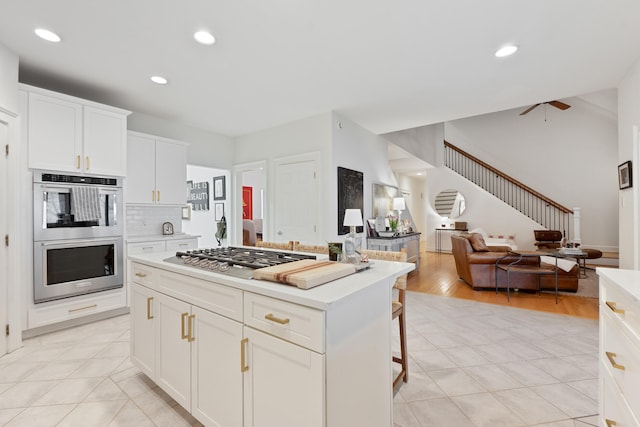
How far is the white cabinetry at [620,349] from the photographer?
1007 millimetres

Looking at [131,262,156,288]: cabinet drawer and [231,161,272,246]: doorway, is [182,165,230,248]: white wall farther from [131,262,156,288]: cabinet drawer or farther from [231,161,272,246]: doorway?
[131,262,156,288]: cabinet drawer

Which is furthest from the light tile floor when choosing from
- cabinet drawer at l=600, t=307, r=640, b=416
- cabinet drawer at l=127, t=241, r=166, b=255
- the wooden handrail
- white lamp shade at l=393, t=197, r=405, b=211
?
the wooden handrail

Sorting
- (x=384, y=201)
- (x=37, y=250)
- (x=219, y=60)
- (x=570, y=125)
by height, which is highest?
(x=570, y=125)

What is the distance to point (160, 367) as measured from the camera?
5.98 feet

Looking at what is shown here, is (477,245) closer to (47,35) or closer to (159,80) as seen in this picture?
(159,80)

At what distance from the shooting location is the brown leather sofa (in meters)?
4.30

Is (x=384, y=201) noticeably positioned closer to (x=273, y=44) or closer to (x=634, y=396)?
(x=273, y=44)

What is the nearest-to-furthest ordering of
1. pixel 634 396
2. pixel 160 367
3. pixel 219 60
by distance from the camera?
pixel 634 396, pixel 160 367, pixel 219 60

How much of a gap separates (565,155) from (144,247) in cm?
988

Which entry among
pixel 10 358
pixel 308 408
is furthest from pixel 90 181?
pixel 308 408

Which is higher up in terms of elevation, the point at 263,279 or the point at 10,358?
the point at 263,279

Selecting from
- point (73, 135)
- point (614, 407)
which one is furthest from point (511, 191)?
point (73, 135)

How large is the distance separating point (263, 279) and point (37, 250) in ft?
9.53

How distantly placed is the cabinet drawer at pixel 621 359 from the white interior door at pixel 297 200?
3316mm
